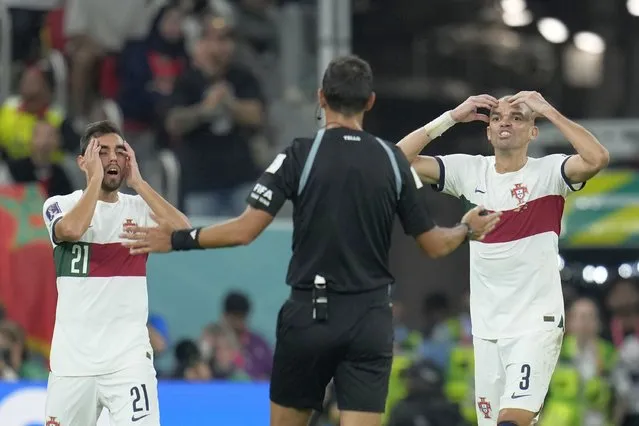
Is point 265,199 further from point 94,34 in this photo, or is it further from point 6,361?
point 94,34

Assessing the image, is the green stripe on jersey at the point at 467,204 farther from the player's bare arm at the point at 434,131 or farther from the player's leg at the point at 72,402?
the player's leg at the point at 72,402

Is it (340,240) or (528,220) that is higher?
(528,220)

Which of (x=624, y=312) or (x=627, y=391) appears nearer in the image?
(x=627, y=391)

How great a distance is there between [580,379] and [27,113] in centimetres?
623

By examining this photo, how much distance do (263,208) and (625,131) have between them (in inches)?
507

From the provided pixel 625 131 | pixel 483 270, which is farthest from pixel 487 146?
pixel 483 270

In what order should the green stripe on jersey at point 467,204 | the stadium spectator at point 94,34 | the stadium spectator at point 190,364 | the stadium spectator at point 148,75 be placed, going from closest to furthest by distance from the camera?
1. the green stripe on jersey at point 467,204
2. the stadium spectator at point 190,364
3. the stadium spectator at point 148,75
4. the stadium spectator at point 94,34

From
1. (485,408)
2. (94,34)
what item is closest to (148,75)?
(94,34)

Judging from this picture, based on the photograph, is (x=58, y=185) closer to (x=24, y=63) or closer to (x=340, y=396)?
(x=24, y=63)

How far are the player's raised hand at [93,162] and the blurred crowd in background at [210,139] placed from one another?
4980 mm

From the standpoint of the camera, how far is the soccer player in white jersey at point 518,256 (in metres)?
10.4

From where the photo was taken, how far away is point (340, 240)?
8.88 metres

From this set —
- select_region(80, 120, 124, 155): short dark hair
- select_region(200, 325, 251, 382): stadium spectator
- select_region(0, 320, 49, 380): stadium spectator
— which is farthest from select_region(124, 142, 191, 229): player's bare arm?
select_region(200, 325, 251, 382): stadium spectator

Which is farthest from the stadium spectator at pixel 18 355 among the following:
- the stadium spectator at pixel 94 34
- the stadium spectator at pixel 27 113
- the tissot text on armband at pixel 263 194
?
the tissot text on armband at pixel 263 194
